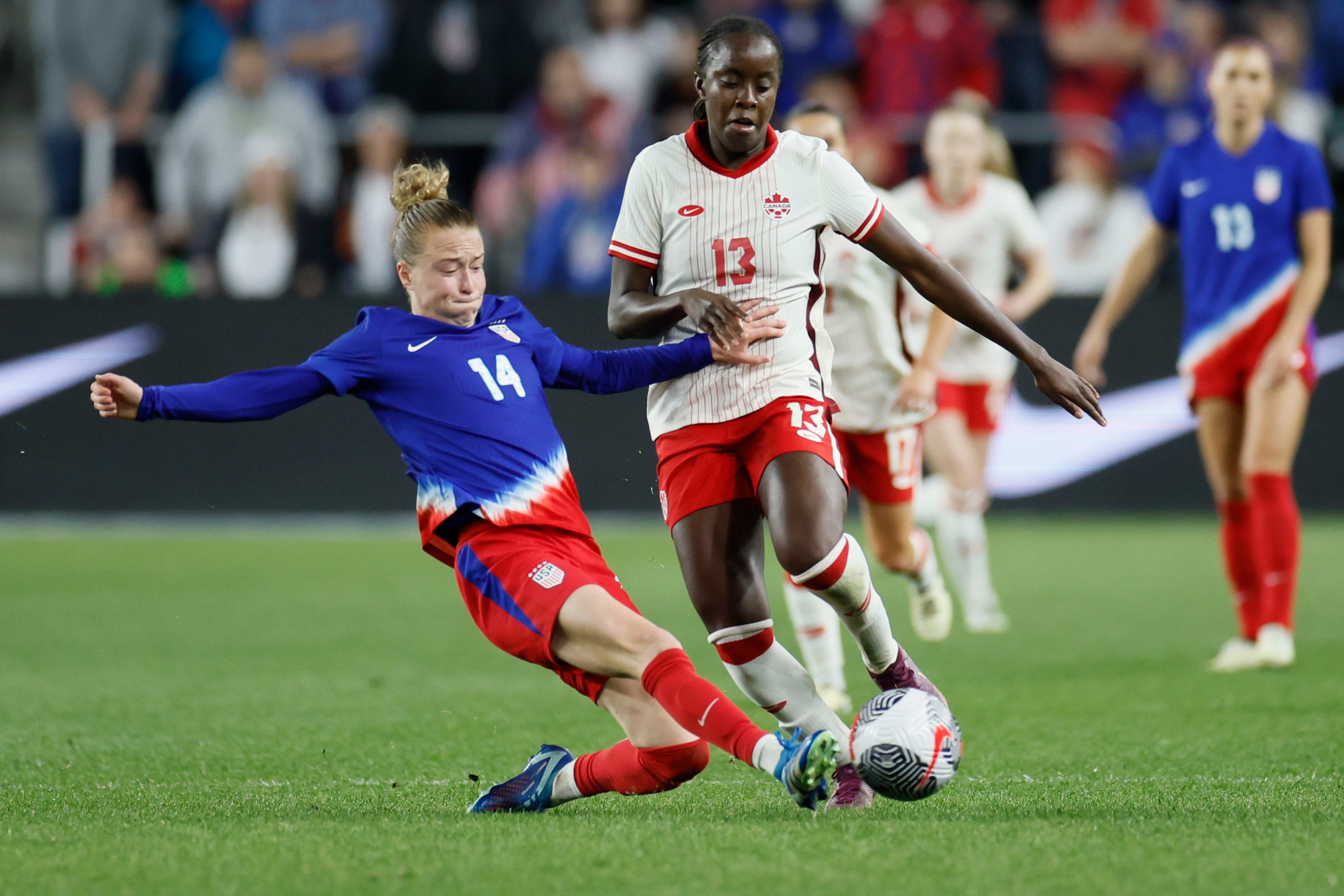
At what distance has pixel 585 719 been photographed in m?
5.97

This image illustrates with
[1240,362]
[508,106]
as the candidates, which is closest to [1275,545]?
[1240,362]

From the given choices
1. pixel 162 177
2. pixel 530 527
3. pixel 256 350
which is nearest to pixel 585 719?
pixel 530 527

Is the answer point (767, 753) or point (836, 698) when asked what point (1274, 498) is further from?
point (767, 753)

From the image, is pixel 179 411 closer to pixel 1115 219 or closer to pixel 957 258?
pixel 957 258

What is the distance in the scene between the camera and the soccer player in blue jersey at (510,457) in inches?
A: 161

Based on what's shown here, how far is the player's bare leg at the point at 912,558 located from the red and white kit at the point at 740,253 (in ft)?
6.37

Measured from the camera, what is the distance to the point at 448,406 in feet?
14.2

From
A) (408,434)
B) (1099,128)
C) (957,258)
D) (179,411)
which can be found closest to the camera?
(179,411)

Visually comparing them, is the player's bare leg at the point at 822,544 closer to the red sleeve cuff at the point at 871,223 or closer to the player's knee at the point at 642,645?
the player's knee at the point at 642,645

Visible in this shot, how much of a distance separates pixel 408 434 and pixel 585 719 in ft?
6.34

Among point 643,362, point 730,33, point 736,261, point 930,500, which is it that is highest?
point 730,33

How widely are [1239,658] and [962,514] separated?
1838 millimetres

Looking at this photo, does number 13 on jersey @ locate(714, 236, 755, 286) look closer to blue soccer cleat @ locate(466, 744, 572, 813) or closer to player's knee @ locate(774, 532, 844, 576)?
player's knee @ locate(774, 532, 844, 576)

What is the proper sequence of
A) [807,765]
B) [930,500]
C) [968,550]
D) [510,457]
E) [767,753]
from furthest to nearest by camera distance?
[930,500], [968,550], [510,457], [767,753], [807,765]
